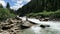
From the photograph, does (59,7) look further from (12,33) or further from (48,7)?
(12,33)

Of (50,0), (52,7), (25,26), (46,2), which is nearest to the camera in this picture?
(25,26)

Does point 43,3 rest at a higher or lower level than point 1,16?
higher

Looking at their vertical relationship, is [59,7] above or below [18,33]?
above

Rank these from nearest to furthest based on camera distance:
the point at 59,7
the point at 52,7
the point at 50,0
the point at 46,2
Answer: the point at 59,7
the point at 52,7
the point at 50,0
the point at 46,2

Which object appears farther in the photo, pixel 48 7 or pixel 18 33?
pixel 48 7

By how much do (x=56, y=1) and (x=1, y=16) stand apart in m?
43.4

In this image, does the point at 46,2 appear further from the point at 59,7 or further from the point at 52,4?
the point at 59,7

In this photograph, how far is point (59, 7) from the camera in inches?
4050

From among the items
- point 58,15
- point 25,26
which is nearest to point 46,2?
point 58,15

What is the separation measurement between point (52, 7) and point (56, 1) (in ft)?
16.6

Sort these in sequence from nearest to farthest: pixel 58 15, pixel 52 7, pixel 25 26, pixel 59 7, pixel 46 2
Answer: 1. pixel 25 26
2. pixel 58 15
3. pixel 59 7
4. pixel 52 7
5. pixel 46 2

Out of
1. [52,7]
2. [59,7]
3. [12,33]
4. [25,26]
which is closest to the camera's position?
[12,33]

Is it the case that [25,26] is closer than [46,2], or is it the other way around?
[25,26]

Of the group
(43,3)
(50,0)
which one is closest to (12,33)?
(50,0)
